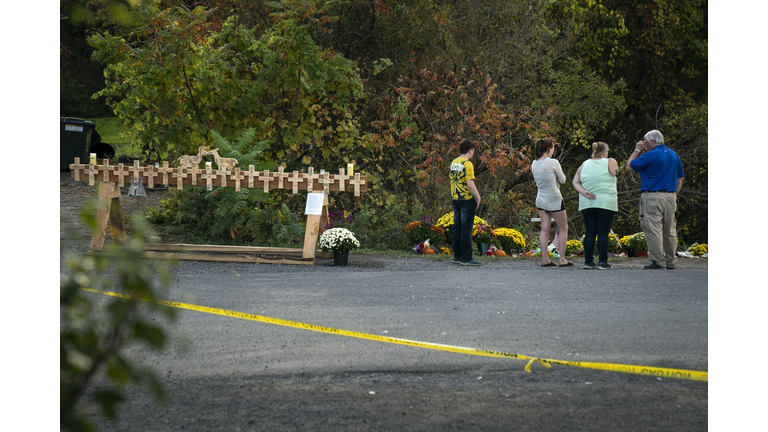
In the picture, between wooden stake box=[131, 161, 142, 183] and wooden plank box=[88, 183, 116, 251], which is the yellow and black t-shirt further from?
wooden plank box=[88, 183, 116, 251]

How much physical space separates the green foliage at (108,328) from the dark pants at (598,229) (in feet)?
23.5

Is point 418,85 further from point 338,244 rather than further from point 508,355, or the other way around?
point 508,355

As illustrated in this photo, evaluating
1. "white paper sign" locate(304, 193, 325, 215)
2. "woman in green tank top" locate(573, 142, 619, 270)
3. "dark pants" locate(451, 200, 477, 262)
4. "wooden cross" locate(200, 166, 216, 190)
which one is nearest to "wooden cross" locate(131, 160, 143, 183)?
"wooden cross" locate(200, 166, 216, 190)

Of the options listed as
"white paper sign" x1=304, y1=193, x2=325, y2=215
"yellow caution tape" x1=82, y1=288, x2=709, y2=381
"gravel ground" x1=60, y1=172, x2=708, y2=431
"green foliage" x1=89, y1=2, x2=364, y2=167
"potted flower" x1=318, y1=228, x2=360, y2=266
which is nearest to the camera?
"gravel ground" x1=60, y1=172, x2=708, y2=431

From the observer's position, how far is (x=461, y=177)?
311 inches

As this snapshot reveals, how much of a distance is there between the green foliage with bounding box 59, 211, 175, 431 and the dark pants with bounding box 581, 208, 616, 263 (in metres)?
7.17

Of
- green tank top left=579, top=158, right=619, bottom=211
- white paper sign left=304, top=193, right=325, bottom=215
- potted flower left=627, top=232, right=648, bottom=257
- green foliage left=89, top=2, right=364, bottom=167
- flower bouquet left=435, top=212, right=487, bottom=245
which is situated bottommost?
potted flower left=627, top=232, right=648, bottom=257

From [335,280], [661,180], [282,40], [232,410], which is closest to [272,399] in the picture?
[232,410]

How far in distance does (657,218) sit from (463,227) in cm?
227

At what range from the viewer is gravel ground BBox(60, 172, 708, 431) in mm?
2928

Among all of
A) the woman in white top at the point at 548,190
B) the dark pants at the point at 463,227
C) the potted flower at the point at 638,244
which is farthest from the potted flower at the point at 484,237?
the potted flower at the point at 638,244

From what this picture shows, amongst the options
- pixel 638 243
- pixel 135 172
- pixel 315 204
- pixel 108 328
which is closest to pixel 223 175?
pixel 135 172

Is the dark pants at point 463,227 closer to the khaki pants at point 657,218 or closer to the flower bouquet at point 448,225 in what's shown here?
A: the flower bouquet at point 448,225

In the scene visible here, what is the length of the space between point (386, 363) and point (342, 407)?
734 millimetres
